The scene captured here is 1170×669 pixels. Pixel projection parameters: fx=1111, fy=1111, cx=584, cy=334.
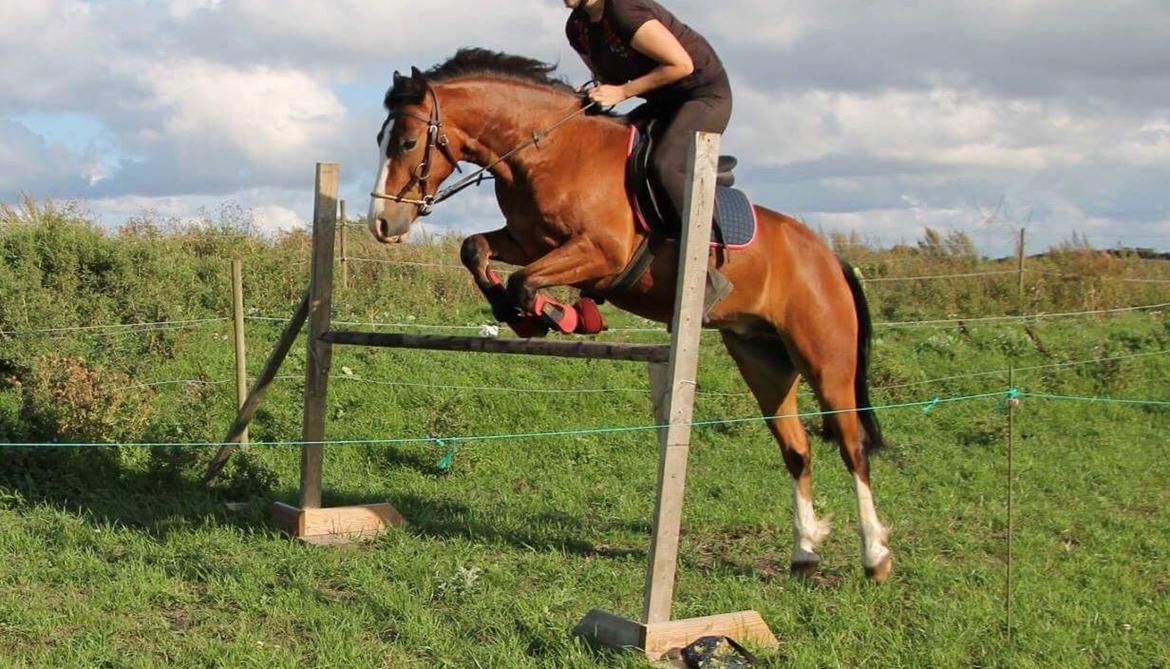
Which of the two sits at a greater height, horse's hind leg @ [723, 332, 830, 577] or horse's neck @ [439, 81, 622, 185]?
horse's neck @ [439, 81, 622, 185]

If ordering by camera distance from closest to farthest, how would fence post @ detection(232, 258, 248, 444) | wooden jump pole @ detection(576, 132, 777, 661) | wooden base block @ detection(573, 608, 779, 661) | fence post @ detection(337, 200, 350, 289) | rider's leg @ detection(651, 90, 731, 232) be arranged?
wooden base block @ detection(573, 608, 779, 661), wooden jump pole @ detection(576, 132, 777, 661), rider's leg @ detection(651, 90, 731, 232), fence post @ detection(232, 258, 248, 444), fence post @ detection(337, 200, 350, 289)

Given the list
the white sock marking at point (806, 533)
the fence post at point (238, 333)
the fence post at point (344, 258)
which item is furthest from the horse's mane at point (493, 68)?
the fence post at point (344, 258)

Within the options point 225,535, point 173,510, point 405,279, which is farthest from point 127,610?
point 405,279

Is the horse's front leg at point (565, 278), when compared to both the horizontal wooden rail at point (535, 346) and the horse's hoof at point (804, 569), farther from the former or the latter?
the horse's hoof at point (804, 569)

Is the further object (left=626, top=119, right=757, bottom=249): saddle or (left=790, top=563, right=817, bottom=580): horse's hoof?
(left=790, top=563, right=817, bottom=580): horse's hoof

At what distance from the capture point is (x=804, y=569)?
21.1 feet

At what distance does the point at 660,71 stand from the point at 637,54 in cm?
23

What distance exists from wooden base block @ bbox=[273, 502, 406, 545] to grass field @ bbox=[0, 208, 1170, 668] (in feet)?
0.50

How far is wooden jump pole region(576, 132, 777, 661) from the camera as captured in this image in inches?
192

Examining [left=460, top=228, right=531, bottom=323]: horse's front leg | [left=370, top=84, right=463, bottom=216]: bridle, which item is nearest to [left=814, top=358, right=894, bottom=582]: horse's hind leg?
[left=460, top=228, right=531, bottom=323]: horse's front leg

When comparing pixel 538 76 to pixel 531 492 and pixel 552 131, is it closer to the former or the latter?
pixel 552 131

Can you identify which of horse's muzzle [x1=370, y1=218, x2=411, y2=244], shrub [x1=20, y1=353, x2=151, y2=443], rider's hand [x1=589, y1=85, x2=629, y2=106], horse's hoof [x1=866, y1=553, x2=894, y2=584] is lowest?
horse's hoof [x1=866, y1=553, x2=894, y2=584]

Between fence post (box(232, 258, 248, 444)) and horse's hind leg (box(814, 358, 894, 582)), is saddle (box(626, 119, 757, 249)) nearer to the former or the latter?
horse's hind leg (box(814, 358, 894, 582))

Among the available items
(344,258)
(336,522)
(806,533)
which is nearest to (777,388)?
(806,533)
